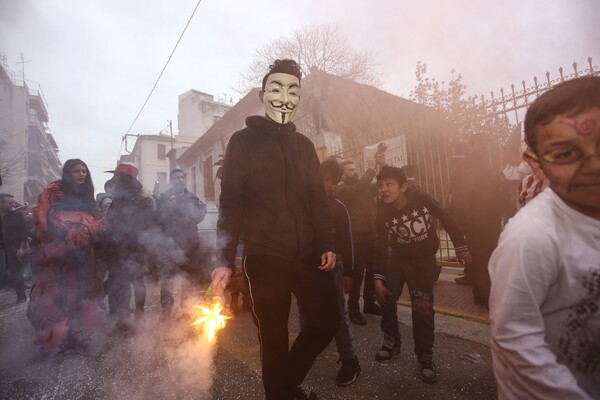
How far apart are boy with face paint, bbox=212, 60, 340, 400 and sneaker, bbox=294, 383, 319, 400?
0.34 metres

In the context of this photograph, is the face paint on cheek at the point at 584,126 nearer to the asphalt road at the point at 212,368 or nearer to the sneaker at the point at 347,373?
the asphalt road at the point at 212,368

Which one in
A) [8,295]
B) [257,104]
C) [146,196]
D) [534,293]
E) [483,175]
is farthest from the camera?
[257,104]

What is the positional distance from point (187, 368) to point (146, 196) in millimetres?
2734

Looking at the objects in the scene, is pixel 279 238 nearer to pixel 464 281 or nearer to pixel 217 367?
pixel 217 367

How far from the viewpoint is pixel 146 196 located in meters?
4.94

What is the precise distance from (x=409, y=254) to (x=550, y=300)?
2.11m

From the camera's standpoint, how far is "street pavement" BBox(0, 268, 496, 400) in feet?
8.76

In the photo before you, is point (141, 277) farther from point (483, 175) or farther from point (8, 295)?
point (8, 295)

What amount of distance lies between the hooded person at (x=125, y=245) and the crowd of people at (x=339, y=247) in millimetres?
20

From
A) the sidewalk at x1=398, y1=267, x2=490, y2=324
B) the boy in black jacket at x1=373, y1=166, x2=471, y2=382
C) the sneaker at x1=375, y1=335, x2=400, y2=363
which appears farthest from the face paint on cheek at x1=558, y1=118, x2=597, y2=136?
the sidewalk at x1=398, y1=267, x2=490, y2=324

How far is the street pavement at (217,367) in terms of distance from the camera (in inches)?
105

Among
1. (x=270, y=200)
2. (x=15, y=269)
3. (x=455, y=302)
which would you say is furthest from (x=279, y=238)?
(x=15, y=269)

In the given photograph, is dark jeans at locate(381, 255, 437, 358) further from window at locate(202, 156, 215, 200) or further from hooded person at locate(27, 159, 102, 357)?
window at locate(202, 156, 215, 200)

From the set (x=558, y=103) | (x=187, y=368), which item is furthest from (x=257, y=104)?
(x=558, y=103)
